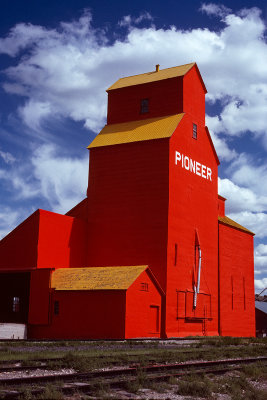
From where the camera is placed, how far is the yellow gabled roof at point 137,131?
35125mm

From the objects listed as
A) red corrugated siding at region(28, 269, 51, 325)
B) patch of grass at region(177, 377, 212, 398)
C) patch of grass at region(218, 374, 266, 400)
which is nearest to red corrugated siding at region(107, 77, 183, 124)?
red corrugated siding at region(28, 269, 51, 325)

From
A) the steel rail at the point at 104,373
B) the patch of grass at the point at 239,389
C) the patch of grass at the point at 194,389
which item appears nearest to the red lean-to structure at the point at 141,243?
the steel rail at the point at 104,373

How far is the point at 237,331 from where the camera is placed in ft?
127

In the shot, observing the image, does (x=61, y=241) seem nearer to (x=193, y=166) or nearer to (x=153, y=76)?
(x=193, y=166)

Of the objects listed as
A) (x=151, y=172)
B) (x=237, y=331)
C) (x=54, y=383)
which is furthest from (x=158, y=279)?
(x=54, y=383)

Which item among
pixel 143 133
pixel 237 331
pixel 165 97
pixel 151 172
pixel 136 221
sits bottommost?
pixel 237 331

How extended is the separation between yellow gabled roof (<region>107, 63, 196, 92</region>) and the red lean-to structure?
125mm

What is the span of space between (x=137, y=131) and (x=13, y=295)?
46.3ft

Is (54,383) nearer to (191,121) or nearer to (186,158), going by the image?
(186,158)

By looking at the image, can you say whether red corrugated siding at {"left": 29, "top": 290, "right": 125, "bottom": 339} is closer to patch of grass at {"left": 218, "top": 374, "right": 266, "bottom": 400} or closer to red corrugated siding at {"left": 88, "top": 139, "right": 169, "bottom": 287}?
red corrugated siding at {"left": 88, "top": 139, "right": 169, "bottom": 287}

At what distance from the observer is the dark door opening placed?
33031 millimetres

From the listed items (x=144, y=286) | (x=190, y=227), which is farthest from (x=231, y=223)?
(x=144, y=286)

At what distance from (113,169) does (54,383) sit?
26264mm

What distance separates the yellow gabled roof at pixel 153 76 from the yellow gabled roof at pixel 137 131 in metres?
3.27
